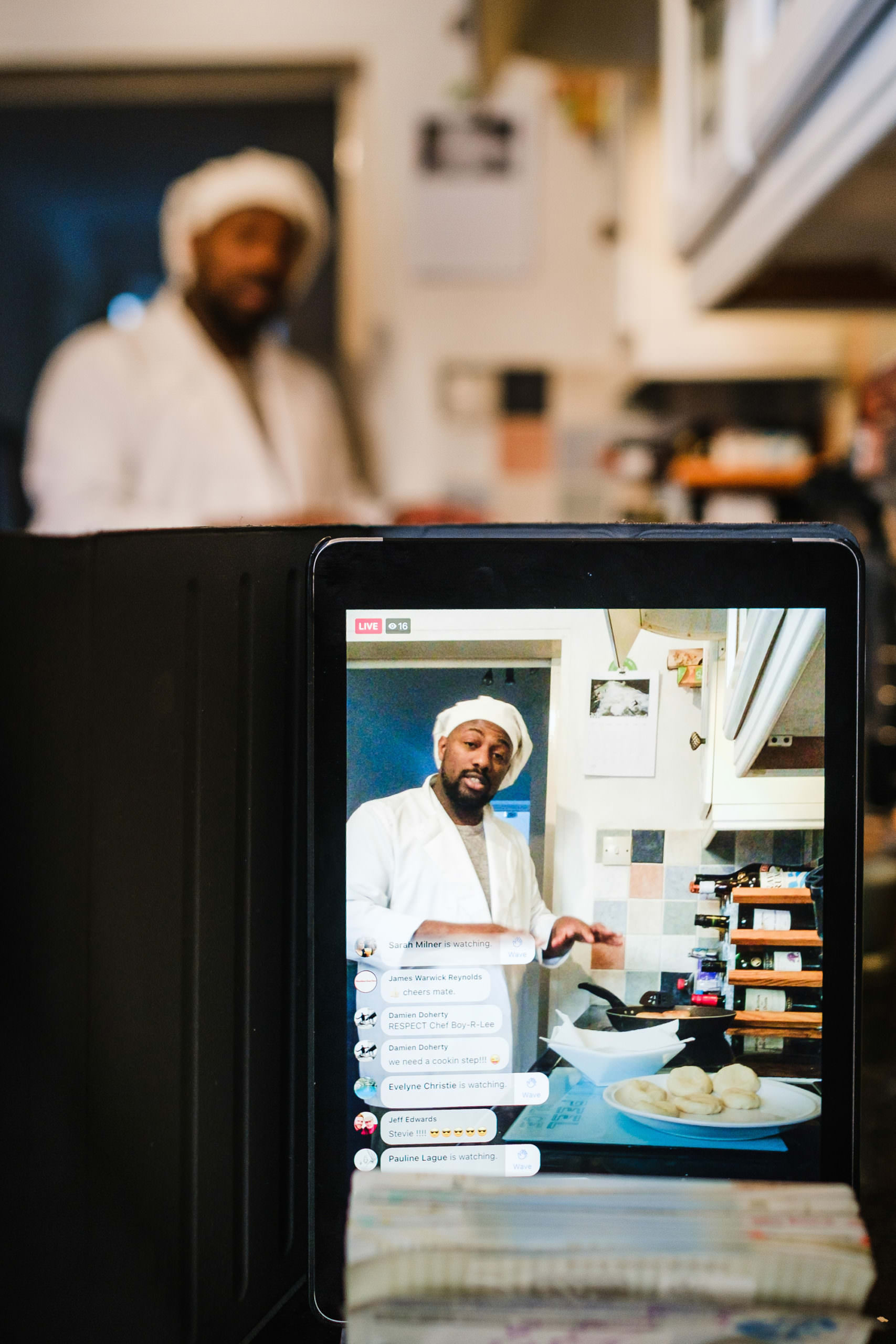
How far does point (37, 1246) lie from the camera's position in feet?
1.13

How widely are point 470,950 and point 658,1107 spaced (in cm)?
8

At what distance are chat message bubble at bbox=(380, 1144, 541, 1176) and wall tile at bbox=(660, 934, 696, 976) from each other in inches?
3.1

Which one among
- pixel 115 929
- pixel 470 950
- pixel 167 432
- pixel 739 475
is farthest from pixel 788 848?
pixel 167 432

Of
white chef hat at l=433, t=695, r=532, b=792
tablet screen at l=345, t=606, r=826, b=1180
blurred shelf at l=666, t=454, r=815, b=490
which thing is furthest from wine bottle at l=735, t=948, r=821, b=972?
blurred shelf at l=666, t=454, r=815, b=490

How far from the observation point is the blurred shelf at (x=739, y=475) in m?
1.66

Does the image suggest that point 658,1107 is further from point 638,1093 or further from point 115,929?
point 115,929

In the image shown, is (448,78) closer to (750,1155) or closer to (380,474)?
(380,474)

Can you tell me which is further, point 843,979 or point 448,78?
point 448,78

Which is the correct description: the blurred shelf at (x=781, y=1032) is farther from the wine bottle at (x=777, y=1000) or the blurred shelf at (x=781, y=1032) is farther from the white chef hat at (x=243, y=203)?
the white chef hat at (x=243, y=203)

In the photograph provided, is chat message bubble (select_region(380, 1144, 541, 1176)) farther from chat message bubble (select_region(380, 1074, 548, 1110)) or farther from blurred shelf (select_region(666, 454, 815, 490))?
blurred shelf (select_region(666, 454, 815, 490))

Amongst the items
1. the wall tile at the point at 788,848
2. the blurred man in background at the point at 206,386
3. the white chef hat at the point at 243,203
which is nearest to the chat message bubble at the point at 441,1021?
the wall tile at the point at 788,848

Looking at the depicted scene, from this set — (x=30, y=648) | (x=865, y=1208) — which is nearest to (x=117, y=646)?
(x=30, y=648)

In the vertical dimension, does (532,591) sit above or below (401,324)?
below

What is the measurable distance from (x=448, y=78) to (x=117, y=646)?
2.07 metres
